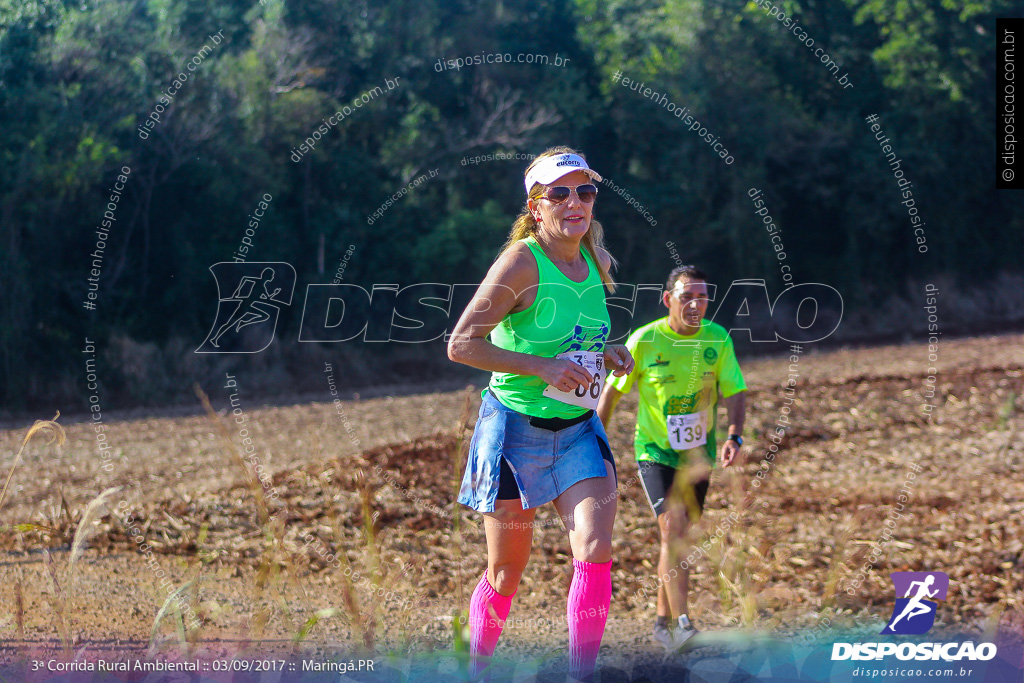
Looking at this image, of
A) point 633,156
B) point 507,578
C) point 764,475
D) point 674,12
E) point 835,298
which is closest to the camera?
point 507,578

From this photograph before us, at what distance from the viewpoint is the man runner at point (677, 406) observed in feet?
15.5

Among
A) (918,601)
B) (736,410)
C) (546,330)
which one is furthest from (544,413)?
(918,601)

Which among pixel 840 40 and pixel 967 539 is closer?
pixel 967 539

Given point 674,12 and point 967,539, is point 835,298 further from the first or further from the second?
point 967,539

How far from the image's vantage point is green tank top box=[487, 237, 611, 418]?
3.33 meters

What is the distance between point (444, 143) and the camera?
1797cm

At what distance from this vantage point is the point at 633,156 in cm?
2117

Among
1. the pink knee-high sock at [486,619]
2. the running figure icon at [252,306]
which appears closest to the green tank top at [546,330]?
the pink knee-high sock at [486,619]

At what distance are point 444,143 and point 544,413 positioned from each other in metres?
15.2

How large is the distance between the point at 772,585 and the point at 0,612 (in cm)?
420

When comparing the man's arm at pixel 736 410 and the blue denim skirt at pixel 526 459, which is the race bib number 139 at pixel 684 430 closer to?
the man's arm at pixel 736 410

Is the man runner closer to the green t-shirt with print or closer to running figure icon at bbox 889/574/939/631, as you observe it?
the green t-shirt with print

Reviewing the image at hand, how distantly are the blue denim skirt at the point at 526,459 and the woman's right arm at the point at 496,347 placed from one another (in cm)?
23

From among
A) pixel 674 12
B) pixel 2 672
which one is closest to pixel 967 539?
→ pixel 2 672
